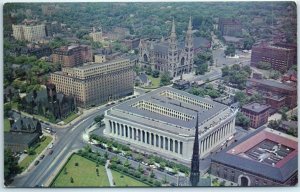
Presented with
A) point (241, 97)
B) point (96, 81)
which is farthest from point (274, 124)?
→ point (96, 81)

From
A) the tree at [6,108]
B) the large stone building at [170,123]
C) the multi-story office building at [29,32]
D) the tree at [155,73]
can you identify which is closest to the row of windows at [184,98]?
the large stone building at [170,123]

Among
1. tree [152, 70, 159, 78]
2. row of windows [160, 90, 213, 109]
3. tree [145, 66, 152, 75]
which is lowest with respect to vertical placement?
row of windows [160, 90, 213, 109]

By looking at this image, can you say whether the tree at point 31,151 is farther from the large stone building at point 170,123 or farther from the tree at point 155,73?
the tree at point 155,73

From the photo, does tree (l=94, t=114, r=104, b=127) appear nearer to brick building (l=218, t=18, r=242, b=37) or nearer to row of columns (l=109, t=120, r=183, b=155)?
row of columns (l=109, t=120, r=183, b=155)

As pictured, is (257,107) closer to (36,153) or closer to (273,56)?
(273,56)

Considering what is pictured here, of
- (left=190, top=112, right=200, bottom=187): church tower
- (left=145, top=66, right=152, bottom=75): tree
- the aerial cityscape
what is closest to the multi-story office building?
the aerial cityscape

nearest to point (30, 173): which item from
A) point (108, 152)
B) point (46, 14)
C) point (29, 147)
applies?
point (29, 147)
